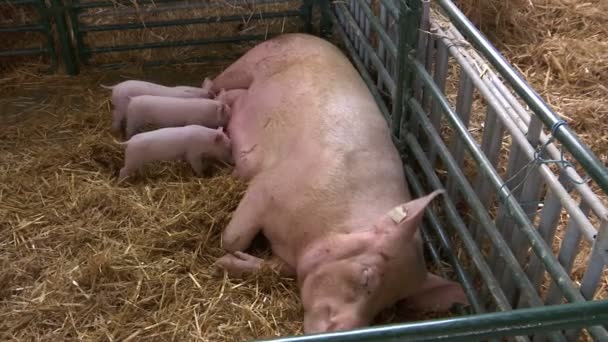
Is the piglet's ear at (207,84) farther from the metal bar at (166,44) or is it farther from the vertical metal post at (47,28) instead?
the vertical metal post at (47,28)

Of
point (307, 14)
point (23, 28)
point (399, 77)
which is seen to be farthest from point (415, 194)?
point (23, 28)

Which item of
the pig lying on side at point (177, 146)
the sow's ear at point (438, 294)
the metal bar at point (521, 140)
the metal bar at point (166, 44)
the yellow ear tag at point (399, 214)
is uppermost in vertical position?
the metal bar at point (521, 140)

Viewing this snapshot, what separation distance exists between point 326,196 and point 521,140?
93cm

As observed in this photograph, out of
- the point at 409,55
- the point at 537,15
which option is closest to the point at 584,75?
the point at 537,15

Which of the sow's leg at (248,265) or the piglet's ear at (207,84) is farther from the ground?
the piglet's ear at (207,84)

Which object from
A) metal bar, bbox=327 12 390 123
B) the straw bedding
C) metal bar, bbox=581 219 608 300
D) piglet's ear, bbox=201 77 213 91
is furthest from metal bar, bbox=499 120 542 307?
piglet's ear, bbox=201 77 213 91

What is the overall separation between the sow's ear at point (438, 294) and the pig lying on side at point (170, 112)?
5.27ft

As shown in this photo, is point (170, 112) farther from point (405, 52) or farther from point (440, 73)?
point (440, 73)

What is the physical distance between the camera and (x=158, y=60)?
4.94 m

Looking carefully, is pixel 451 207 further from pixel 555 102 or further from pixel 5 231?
pixel 5 231

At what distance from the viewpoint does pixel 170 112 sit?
3.94 m

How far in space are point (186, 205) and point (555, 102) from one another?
6.83 ft

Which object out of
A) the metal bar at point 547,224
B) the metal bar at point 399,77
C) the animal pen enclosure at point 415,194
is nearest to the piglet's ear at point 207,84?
the animal pen enclosure at point 415,194

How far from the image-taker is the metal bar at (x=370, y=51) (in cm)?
367
